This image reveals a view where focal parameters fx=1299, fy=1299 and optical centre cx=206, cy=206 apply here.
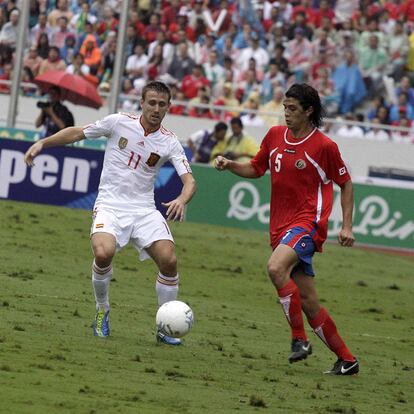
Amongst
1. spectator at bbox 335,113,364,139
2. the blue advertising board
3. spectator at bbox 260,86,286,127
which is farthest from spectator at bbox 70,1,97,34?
the blue advertising board

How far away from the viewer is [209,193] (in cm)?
2231

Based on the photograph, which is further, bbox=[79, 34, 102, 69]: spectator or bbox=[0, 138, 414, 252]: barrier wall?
bbox=[79, 34, 102, 69]: spectator

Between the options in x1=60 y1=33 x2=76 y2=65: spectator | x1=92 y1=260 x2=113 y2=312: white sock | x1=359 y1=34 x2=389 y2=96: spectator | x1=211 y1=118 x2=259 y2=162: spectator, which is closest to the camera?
x1=92 y1=260 x2=113 y2=312: white sock

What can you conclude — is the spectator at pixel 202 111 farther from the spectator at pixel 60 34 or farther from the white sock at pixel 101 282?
the white sock at pixel 101 282

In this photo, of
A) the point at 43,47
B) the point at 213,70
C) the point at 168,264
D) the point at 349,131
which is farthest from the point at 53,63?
the point at 168,264

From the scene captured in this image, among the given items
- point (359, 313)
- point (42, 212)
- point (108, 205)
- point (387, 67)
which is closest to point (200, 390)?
point (108, 205)

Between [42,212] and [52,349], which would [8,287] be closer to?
[52,349]

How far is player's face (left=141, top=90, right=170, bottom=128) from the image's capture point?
36.8 feet

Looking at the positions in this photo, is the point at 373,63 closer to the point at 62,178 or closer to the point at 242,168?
the point at 62,178

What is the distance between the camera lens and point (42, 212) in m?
21.2

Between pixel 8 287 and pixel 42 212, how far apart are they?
24.3 ft

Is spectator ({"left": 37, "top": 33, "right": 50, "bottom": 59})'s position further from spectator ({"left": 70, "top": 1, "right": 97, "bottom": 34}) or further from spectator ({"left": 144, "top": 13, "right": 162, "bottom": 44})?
spectator ({"left": 144, "top": 13, "right": 162, "bottom": 44})

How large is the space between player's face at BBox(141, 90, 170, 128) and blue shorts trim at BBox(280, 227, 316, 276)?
5.32 ft

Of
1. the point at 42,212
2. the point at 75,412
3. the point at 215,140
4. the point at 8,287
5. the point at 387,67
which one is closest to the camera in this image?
the point at 75,412
